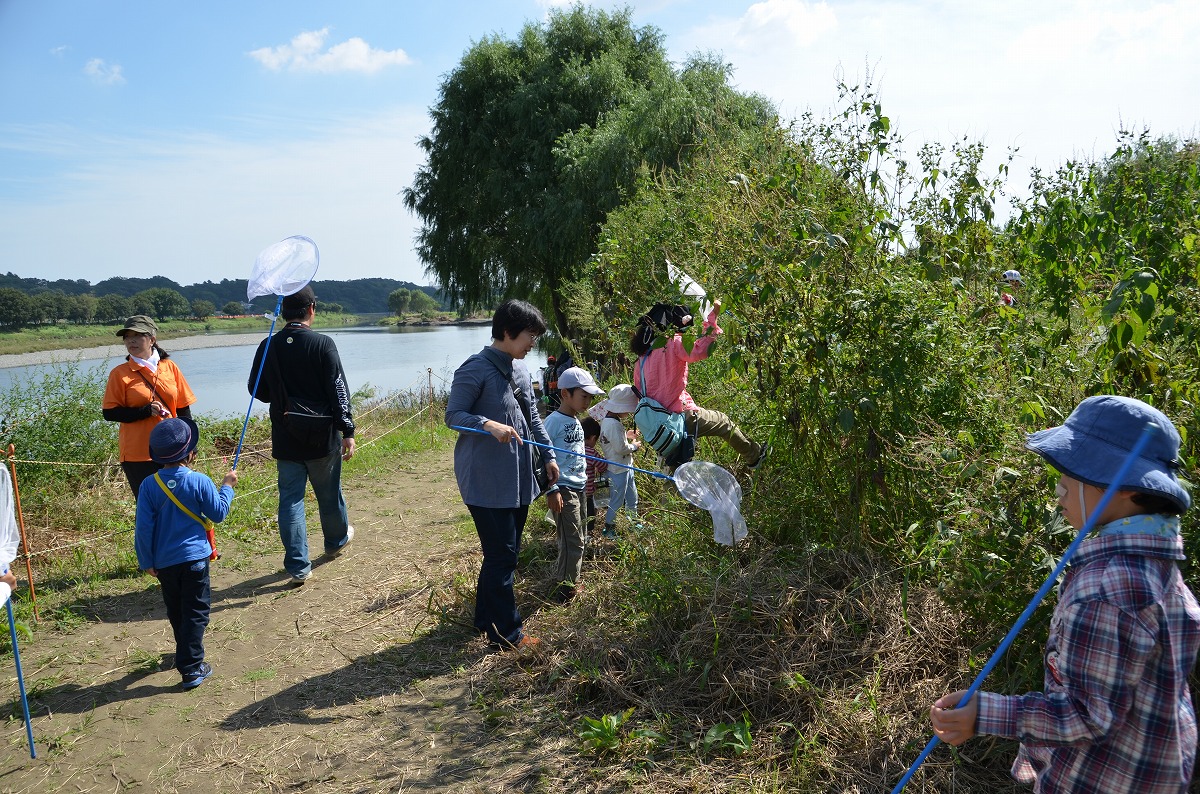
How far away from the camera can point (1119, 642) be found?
1.60 metres

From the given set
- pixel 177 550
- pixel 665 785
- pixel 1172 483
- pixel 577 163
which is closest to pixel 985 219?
pixel 1172 483

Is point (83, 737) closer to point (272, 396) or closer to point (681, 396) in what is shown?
point (272, 396)

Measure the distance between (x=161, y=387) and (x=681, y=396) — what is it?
3512mm

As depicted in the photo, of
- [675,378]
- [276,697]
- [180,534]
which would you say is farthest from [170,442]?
[675,378]

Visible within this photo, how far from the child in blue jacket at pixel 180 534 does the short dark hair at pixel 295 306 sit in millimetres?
1337

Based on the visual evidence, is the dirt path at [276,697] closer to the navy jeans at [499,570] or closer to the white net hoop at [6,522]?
the navy jeans at [499,570]

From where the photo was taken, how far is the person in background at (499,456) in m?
3.99

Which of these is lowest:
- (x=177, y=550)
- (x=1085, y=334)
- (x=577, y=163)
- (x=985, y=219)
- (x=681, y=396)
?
(x=177, y=550)

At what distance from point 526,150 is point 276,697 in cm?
1652

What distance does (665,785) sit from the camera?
2.96 meters

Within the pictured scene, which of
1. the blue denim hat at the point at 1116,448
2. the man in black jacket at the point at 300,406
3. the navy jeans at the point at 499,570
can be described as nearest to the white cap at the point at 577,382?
the navy jeans at the point at 499,570

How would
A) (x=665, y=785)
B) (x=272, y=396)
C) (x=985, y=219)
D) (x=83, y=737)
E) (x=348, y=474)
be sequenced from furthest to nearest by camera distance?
(x=348, y=474), (x=272, y=396), (x=985, y=219), (x=83, y=737), (x=665, y=785)

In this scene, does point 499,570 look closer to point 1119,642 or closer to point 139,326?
point 1119,642

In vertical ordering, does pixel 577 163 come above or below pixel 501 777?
above
